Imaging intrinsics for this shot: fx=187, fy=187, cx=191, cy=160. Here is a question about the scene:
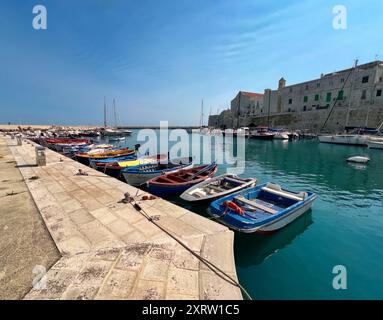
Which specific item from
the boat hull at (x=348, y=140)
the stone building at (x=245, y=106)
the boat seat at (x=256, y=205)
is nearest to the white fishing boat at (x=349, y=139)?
the boat hull at (x=348, y=140)

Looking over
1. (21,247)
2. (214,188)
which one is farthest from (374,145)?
(21,247)

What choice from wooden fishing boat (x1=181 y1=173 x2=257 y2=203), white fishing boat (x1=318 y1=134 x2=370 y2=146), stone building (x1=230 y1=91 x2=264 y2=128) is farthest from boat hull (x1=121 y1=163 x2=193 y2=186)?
stone building (x1=230 y1=91 x2=264 y2=128)

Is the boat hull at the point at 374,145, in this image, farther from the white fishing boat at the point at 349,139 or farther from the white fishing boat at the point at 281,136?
the white fishing boat at the point at 281,136

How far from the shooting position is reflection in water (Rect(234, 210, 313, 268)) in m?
6.03

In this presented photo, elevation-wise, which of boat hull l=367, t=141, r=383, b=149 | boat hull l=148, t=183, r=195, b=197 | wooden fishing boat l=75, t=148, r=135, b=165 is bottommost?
A: boat hull l=148, t=183, r=195, b=197

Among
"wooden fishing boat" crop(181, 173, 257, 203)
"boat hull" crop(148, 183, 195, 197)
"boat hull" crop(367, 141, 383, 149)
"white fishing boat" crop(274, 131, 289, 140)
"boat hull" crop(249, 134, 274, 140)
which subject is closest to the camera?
"wooden fishing boat" crop(181, 173, 257, 203)

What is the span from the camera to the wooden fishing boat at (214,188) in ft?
29.0

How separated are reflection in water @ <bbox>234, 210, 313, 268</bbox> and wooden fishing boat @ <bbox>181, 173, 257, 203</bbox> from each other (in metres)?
2.35

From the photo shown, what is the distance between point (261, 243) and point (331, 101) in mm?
62324

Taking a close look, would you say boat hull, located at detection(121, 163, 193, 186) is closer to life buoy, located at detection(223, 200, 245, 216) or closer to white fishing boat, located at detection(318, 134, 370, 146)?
life buoy, located at detection(223, 200, 245, 216)

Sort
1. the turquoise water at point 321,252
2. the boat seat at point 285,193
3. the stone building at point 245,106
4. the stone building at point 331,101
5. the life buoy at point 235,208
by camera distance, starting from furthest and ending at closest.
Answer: the stone building at point 245,106, the stone building at point 331,101, the boat seat at point 285,193, the life buoy at point 235,208, the turquoise water at point 321,252

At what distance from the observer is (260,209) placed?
7523 mm

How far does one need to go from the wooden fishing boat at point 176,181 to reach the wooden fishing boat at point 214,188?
0.88m
